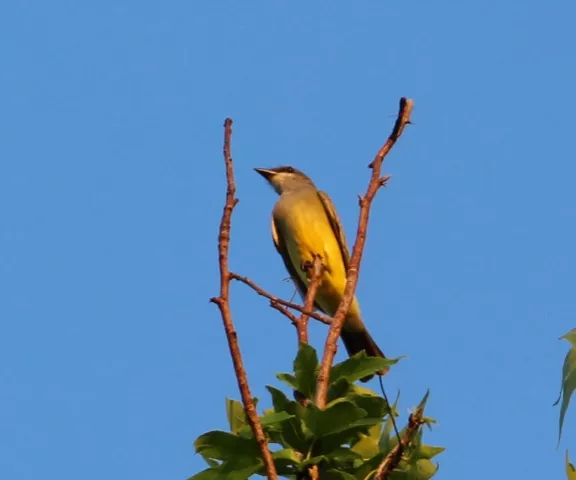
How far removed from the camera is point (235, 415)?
11.3 ft

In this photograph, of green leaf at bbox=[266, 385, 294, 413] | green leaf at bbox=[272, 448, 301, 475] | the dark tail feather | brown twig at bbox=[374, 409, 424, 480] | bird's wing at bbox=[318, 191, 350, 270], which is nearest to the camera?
brown twig at bbox=[374, 409, 424, 480]

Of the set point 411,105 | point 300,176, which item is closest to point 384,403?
point 411,105

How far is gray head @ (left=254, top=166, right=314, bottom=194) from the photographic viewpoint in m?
10.4

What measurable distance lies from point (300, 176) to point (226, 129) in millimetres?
7424

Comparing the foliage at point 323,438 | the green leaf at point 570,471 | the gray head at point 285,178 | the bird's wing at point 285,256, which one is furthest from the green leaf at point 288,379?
the gray head at point 285,178

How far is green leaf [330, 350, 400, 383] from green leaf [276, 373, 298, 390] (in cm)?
12

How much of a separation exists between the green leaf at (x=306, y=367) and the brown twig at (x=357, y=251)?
0.08 metres

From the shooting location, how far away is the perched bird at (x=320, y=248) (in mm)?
8852

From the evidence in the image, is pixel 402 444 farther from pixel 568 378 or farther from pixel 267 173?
pixel 267 173

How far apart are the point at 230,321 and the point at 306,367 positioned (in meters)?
0.59

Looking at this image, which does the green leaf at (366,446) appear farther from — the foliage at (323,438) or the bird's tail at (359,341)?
the bird's tail at (359,341)

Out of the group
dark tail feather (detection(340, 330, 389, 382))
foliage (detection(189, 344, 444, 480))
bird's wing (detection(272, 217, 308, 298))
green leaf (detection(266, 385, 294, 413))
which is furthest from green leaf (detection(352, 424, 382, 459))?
bird's wing (detection(272, 217, 308, 298))

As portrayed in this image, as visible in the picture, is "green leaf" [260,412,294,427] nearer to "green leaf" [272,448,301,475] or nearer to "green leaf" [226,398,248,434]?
"green leaf" [272,448,301,475]

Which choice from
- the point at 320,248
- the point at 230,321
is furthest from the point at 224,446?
the point at 320,248
